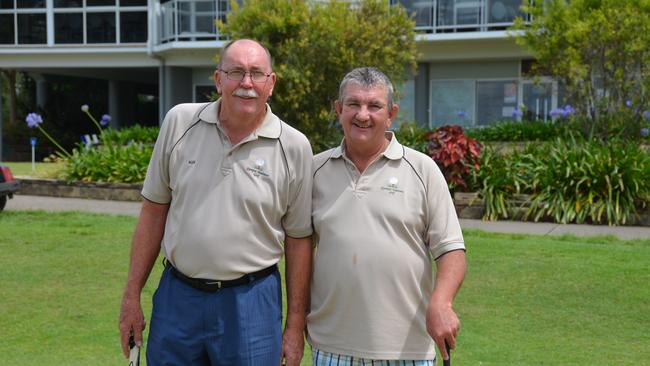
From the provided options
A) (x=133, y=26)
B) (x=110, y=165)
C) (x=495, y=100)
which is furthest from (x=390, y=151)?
(x=133, y=26)

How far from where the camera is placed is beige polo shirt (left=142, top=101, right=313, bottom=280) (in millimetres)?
3275

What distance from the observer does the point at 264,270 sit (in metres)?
3.38

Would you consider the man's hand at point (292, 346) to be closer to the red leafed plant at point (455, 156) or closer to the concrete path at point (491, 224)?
the concrete path at point (491, 224)

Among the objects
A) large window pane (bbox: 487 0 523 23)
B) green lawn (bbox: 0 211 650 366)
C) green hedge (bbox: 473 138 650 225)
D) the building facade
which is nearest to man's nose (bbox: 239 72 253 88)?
green lawn (bbox: 0 211 650 366)

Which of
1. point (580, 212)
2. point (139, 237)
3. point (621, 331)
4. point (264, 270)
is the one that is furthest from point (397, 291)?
point (580, 212)

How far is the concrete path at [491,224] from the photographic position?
1095 cm

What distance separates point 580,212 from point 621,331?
5.74 m

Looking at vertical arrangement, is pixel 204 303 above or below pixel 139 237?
below

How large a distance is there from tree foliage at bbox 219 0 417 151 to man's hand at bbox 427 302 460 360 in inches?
427

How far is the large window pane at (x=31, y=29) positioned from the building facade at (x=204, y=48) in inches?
1.2

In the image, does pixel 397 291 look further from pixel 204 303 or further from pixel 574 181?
pixel 574 181

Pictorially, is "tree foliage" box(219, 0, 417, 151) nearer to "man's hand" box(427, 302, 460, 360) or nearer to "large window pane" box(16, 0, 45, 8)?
"man's hand" box(427, 302, 460, 360)

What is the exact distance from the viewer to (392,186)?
3207mm

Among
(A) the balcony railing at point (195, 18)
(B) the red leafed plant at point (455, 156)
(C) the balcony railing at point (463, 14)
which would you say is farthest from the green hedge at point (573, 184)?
(A) the balcony railing at point (195, 18)
